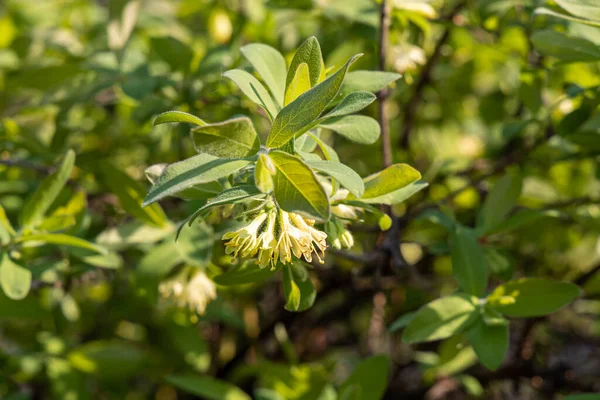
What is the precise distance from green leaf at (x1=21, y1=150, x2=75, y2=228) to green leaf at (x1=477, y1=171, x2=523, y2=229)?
2.62 feet

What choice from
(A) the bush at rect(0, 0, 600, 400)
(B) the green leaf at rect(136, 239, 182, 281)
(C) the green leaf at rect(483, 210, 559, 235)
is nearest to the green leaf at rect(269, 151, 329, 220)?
(A) the bush at rect(0, 0, 600, 400)

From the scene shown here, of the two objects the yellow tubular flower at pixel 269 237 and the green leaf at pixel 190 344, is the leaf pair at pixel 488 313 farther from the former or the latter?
the green leaf at pixel 190 344

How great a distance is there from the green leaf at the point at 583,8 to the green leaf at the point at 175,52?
0.76m

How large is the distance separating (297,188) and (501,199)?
0.66 metres

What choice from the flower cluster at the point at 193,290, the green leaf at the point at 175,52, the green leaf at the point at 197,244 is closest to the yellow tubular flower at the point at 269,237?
the green leaf at the point at 197,244

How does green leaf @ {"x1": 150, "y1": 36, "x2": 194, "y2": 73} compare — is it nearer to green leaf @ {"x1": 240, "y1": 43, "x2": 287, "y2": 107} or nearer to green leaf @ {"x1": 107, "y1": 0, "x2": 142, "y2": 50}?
green leaf @ {"x1": 107, "y1": 0, "x2": 142, "y2": 50}

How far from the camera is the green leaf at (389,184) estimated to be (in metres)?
0.88

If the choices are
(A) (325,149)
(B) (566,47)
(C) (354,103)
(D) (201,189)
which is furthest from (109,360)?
(B) (566,47)

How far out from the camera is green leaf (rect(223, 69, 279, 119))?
80 cm

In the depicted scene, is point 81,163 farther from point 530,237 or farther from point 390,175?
point 530,237

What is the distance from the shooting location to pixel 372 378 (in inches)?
52.5

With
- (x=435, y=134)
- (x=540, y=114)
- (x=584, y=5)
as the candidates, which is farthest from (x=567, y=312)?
(x=584, y=5)

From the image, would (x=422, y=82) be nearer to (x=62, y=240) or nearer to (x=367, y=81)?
(x=367, y=81)

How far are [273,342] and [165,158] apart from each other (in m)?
0.66
